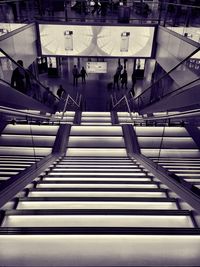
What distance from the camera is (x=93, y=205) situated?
81.9 inches

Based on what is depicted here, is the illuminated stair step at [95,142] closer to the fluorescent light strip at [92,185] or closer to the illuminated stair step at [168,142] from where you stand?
the illuminated stair step at [168,142]

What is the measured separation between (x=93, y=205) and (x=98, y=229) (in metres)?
0.70

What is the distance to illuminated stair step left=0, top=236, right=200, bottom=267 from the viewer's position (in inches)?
46.6

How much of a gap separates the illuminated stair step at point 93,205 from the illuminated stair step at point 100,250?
0.66m

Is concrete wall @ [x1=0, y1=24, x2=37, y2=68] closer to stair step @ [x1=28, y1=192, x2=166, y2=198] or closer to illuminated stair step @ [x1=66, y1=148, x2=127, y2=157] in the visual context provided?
illuminated stair step @ [x1=66, y1=148, x2=127, y2=157]

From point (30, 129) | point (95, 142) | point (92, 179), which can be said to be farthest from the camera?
point (30, 129)

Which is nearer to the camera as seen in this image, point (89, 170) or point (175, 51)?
point (89, 170)

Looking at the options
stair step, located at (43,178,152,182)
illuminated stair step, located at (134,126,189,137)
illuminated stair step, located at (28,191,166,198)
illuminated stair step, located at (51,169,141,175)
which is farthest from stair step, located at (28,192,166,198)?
illuminated stair step, located at (134,126,189,137)

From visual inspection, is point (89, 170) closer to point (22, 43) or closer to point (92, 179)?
point (92, 179)

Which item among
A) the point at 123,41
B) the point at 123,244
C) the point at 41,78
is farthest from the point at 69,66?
the point at 123,244

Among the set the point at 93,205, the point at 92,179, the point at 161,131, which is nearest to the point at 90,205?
the point at 93,205

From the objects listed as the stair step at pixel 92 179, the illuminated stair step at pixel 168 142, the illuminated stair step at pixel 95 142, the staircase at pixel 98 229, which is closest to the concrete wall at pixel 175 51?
the illuminated stair step at pixel 168 142

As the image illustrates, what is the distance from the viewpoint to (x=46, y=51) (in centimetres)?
1366

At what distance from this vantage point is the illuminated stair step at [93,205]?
1991mm
